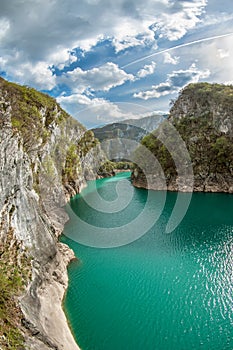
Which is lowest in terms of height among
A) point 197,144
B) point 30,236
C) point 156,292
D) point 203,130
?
point 156,292

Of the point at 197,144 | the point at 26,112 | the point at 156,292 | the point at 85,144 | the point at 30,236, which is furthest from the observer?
the point at 85,144

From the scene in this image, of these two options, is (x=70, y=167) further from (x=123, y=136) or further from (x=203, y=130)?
(x=123, y=136)

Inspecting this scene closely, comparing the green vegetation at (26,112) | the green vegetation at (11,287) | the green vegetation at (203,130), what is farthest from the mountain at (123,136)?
the green vegetation at (11,287)

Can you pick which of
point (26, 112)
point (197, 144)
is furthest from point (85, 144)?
point (26, 112)

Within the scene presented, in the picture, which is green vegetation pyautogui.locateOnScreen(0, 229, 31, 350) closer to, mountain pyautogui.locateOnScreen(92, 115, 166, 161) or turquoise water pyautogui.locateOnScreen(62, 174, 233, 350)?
turquoise water pyautogui.locateOnScreen(62, 174, 233, 350)

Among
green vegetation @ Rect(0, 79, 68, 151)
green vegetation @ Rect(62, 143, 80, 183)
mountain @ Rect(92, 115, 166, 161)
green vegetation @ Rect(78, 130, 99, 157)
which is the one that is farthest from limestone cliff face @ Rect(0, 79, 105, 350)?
mountain @ Rect(92, 115, 166, 161)

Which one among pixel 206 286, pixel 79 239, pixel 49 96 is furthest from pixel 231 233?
pixel 49 96

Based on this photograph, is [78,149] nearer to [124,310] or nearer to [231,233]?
[231,233]
